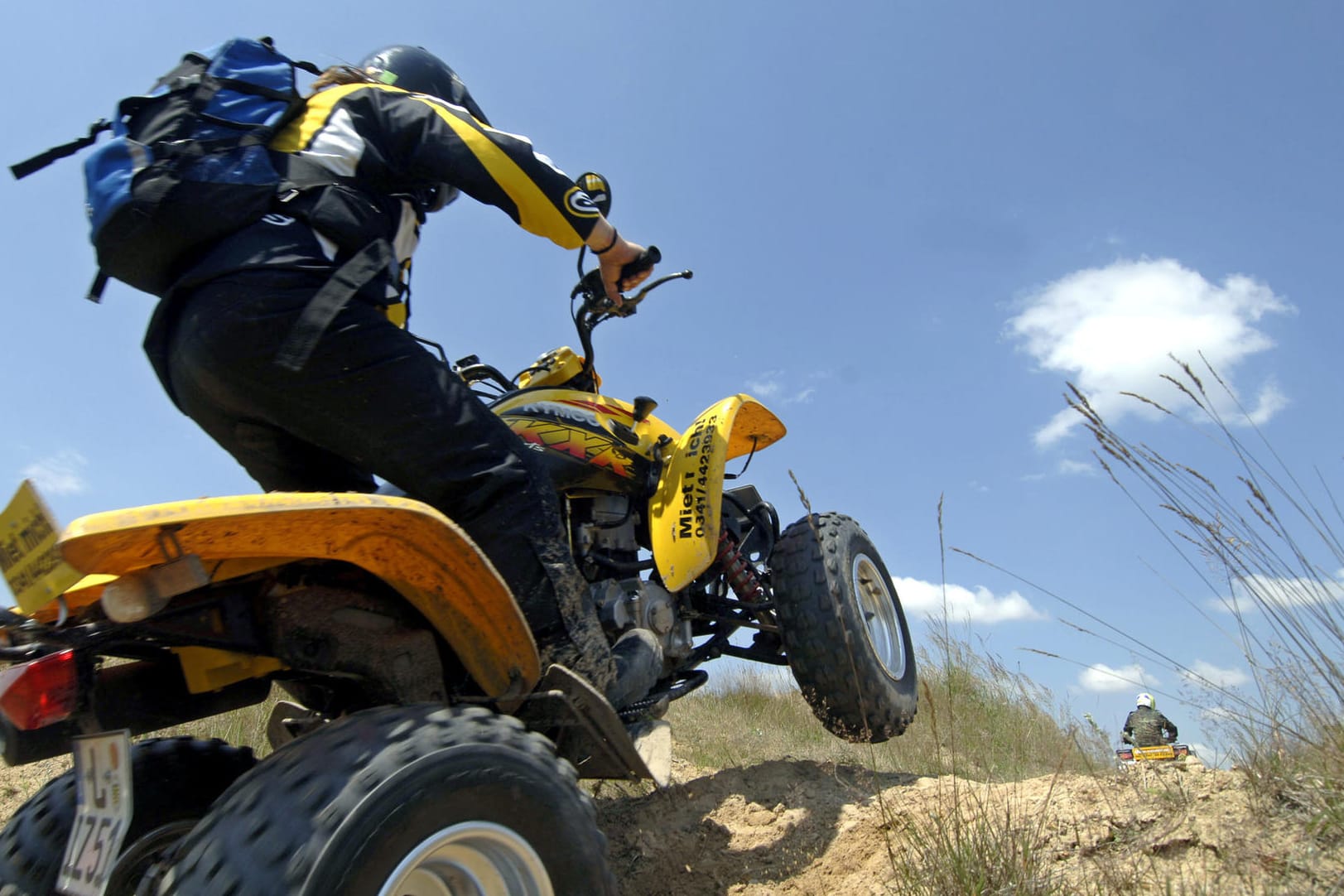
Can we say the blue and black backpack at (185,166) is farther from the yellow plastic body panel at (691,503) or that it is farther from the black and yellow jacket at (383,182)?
the yellow plastic body panel at (691,503)

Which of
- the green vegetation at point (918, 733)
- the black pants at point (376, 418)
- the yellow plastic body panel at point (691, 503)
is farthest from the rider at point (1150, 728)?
the black pants at point (376, 418)

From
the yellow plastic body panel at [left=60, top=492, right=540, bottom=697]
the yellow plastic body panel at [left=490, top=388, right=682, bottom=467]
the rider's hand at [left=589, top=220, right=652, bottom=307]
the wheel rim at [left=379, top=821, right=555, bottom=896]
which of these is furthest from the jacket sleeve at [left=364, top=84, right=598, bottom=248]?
the wheel rim at [left=379, top=821, right=555, bottom=896]

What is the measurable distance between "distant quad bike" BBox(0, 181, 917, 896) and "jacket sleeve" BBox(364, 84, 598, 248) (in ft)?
3.08

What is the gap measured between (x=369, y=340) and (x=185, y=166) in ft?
1.72

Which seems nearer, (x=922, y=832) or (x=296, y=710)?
(x=296, y=710)

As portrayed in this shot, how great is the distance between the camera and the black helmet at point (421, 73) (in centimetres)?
282

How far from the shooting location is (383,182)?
232 cm

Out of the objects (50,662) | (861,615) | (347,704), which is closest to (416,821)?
(50,662)

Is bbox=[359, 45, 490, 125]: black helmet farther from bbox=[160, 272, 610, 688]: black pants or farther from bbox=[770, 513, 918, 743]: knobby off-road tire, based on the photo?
bbox=[770, 513, 918, 743]: knobby off-road tire

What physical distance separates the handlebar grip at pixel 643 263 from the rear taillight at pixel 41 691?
1.76 meters

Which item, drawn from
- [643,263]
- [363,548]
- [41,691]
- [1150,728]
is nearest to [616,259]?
[643,263]

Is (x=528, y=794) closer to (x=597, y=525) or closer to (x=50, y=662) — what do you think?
(x=50, y=662)

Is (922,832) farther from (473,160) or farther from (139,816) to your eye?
(473,160)

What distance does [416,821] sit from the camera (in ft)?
4.87
